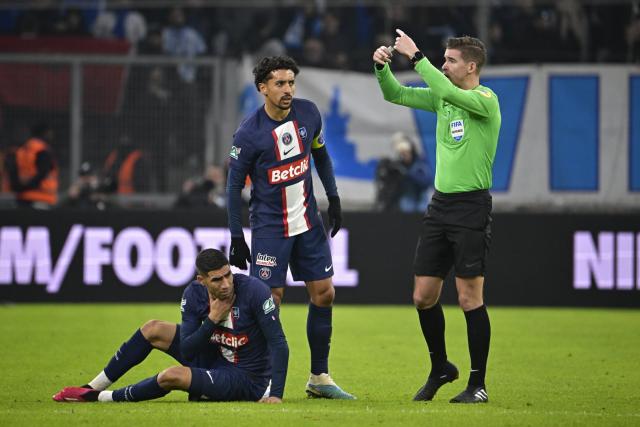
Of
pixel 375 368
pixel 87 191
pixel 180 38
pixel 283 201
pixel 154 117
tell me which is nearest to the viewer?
pixel 283 201

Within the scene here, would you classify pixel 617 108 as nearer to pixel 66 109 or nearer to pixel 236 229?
pixel 66 109

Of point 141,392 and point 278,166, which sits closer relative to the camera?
point 141,392

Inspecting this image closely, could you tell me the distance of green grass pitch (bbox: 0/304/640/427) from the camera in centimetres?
760

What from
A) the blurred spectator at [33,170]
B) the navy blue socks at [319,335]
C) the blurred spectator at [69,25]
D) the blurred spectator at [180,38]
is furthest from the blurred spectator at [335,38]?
the navy blue socks at [319,335]

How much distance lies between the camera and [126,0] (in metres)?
17.7

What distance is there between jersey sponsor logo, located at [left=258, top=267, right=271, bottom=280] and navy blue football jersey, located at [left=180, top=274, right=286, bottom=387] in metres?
Answer: 0.45

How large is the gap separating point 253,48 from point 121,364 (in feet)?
32.3

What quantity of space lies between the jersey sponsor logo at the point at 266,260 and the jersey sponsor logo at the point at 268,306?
64 cm

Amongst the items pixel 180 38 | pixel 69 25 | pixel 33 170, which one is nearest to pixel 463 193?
pixel 33 170

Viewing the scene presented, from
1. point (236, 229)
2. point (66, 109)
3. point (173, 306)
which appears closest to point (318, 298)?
point (236, 229)

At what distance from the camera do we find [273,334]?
805 centimetres

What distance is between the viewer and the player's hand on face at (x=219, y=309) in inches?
318

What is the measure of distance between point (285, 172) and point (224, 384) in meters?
1.62

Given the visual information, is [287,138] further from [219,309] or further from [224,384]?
[224,384]
